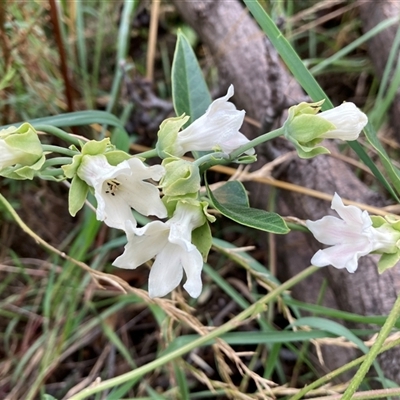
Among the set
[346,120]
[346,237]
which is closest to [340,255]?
Answer: [346,237]

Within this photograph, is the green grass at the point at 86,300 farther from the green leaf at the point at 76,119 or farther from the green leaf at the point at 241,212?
the green leaf at the point at 241,212

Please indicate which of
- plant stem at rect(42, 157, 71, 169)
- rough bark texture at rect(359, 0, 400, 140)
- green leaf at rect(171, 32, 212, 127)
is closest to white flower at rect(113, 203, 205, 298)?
plant stem at rect(42, 157, 71, 169)

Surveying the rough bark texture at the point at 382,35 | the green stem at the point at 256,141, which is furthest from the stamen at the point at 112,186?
the rough bark texture at the point at 382,35

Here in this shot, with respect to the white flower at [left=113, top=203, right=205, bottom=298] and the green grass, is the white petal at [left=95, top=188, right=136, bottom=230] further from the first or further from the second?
the green grass

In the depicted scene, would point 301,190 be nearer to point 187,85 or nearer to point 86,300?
point 187,85

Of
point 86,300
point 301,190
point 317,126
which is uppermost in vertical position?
point 317,126

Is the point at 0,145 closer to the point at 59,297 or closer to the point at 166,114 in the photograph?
the point at 59,297
